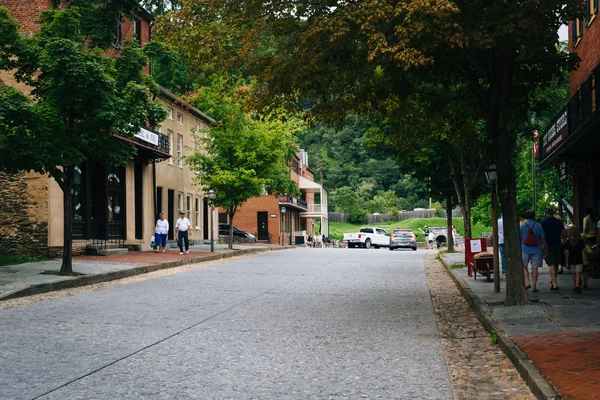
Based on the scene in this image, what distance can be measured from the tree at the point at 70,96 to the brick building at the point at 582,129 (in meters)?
10.6

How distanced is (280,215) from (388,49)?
5731cm

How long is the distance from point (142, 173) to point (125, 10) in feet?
Answer: 54.7

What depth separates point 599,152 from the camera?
20.7m

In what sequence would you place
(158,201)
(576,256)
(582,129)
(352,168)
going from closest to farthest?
(576,256) < (582,129) < (158,201) < (352,168)

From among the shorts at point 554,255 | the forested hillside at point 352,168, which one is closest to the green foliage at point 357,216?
the forested hillside at point 352,168

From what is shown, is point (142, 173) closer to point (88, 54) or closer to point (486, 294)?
point (88, 54)

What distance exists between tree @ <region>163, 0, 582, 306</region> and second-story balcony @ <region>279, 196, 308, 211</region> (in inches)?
1935

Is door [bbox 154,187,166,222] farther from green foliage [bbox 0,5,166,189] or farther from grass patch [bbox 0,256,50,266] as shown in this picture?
green foliage [bbox 0,5,166,189]

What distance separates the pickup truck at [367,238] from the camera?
59344mm

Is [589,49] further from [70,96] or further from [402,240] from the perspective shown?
[402,240]

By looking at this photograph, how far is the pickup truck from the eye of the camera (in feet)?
195

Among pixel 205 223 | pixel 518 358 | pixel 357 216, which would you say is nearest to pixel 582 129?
pixel 518 358

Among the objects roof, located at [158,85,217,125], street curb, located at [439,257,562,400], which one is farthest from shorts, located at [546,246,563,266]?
roof, located at [158,85,217,125]

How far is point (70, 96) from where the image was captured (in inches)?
702
